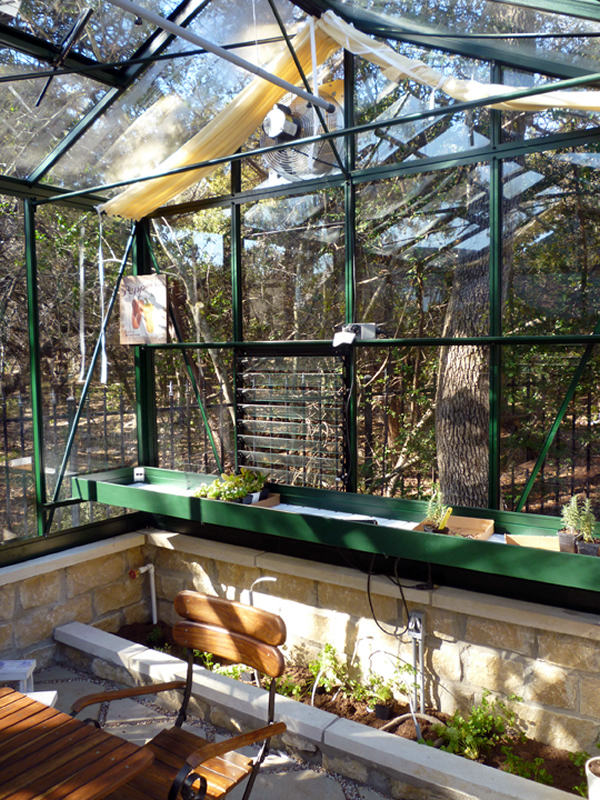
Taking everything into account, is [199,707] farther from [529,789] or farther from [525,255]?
[525,255]

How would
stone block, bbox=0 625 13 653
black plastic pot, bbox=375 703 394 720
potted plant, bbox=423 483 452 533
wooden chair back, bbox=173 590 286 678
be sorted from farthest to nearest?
stone block, bbox=0 625 13 653 < black plastic pot, bbox=375 703 394 720 < potted plant, bbox=423 483 452 533 < wooden chair back, bbox=173 590 286 678

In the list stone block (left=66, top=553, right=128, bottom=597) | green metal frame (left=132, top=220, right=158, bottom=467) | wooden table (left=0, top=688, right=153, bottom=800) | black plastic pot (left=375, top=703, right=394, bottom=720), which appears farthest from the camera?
green metal frame (left=132, top=220, right=158, bottom=467)

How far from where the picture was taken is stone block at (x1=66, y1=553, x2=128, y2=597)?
4.69 m

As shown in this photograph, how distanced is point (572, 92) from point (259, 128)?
228 cm

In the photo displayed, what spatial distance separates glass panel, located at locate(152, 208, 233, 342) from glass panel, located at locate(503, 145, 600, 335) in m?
2.21

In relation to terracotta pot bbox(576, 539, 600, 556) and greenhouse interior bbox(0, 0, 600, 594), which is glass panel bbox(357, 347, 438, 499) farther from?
terracotta pot bbox(576, 539, 600, 556)

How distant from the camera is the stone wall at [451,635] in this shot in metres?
3.28

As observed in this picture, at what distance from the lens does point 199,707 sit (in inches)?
150

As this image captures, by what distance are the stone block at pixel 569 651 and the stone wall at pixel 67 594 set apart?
3.22 meters

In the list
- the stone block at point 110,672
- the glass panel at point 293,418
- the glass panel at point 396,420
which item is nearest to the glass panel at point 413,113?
the glass panel at point 396,420

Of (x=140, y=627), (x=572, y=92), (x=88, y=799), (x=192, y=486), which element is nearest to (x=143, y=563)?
(x=140, y=627)

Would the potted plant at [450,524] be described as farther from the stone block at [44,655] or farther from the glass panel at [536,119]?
the stone block at [44,655]

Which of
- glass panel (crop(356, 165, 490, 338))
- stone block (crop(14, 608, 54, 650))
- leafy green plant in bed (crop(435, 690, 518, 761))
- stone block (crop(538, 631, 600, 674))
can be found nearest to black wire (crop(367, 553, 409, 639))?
leafy green plant in bed (crop(435, 690, 518, 761))

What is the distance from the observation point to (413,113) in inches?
149
